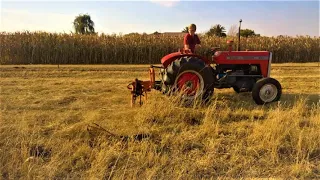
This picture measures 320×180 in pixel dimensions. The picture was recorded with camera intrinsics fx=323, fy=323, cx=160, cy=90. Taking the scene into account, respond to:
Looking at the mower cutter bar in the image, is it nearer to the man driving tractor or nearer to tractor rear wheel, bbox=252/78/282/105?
the man driving tractor

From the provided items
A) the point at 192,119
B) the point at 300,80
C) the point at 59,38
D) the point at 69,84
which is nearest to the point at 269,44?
the point at 300,80

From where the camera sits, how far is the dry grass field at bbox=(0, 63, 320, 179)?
3.72m

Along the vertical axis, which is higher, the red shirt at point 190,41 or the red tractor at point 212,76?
the red shirt at point 190,41

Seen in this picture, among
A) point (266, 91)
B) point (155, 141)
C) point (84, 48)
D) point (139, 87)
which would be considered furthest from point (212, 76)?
point (84, 48)

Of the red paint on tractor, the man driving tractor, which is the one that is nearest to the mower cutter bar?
the man driving tractor

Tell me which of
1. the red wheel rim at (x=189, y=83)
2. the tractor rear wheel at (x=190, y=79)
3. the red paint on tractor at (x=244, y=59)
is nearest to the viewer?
the tractor rear wheel at (x=190, y=79)

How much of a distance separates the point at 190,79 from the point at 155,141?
2.46 m

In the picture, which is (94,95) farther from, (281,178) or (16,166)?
(281,178)

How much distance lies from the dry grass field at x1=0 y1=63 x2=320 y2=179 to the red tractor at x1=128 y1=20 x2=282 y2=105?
0.37 metres

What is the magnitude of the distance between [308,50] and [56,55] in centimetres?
1682

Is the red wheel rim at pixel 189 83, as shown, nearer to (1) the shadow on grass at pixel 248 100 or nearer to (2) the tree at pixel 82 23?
(1) the shadow on grass at pixel 248 100

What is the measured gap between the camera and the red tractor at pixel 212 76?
6586mm

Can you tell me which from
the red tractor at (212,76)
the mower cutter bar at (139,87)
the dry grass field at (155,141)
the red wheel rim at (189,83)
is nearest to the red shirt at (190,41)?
the red tractor at (212,76)

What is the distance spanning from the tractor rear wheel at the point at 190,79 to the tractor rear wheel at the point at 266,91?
3.14 feet
